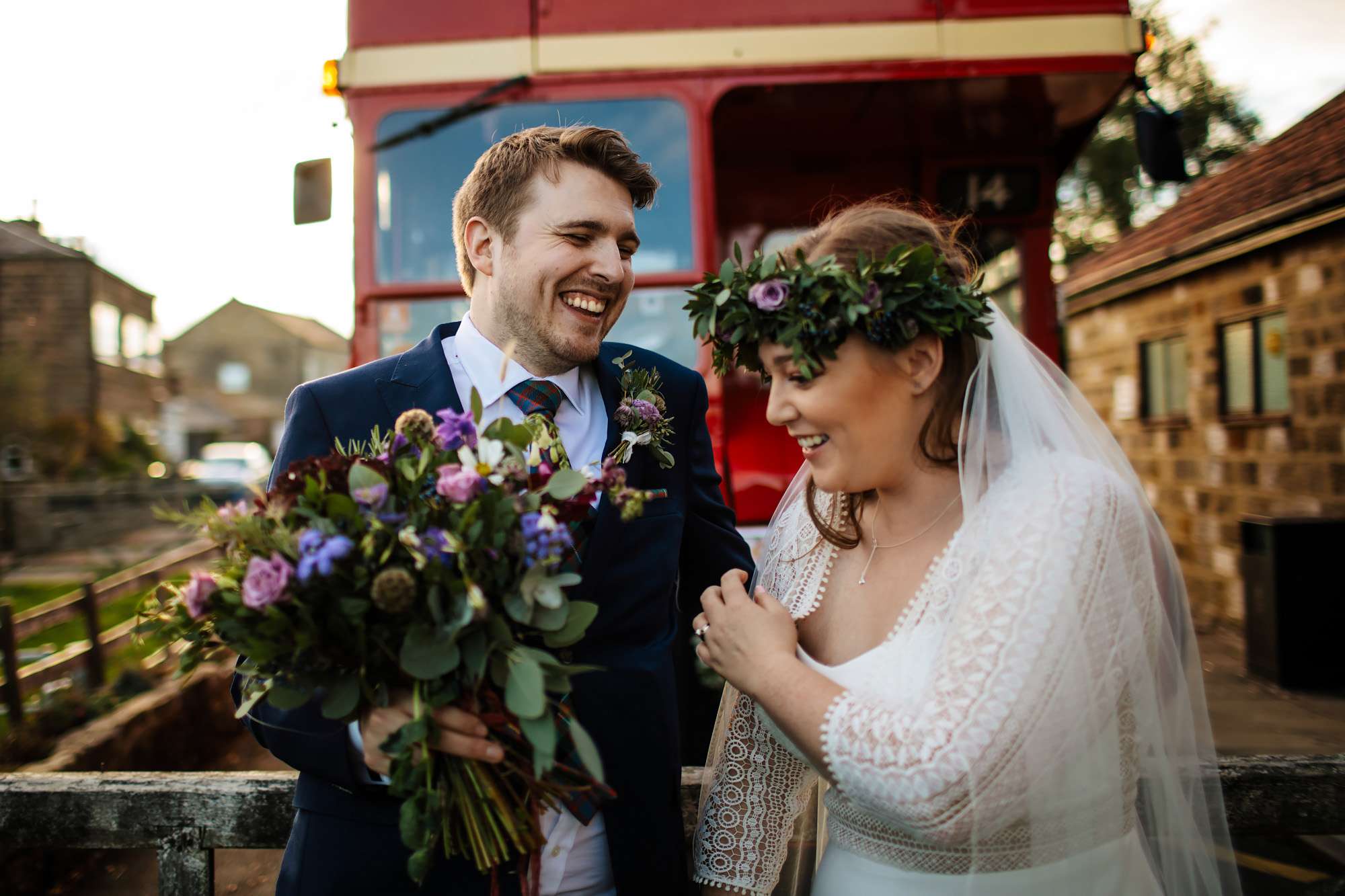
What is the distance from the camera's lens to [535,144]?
239 cm

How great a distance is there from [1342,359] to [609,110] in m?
6.90

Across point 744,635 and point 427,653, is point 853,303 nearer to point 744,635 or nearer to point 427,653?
point 744,635

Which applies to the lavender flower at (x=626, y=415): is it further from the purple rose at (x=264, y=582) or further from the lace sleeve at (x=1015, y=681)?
the purple rose at (x=264, y=582)

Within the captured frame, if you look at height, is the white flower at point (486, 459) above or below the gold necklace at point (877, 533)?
above

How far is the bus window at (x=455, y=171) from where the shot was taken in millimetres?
4027

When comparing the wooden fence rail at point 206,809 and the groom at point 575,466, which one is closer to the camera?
the groom at point 575,466

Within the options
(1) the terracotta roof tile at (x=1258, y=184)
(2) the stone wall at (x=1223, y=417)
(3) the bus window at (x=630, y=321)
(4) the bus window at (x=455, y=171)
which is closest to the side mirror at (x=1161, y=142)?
(4) the bus window at (x=455, y=171)

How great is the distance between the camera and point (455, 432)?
1.52 metres

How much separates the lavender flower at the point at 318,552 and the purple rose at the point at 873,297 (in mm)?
Answer: 1129

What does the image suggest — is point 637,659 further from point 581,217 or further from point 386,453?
point 581,217

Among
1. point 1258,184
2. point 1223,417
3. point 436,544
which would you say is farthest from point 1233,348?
point 436,544

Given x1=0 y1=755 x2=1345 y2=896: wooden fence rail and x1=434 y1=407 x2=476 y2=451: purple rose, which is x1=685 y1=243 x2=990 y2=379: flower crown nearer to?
x1=434 y1=407 x2=476 y2=451: purple rose

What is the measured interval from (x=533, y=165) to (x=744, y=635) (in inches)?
54.7

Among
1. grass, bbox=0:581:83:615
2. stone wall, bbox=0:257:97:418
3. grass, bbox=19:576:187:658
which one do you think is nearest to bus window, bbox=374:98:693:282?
grass, bbox=19:576:187:658
